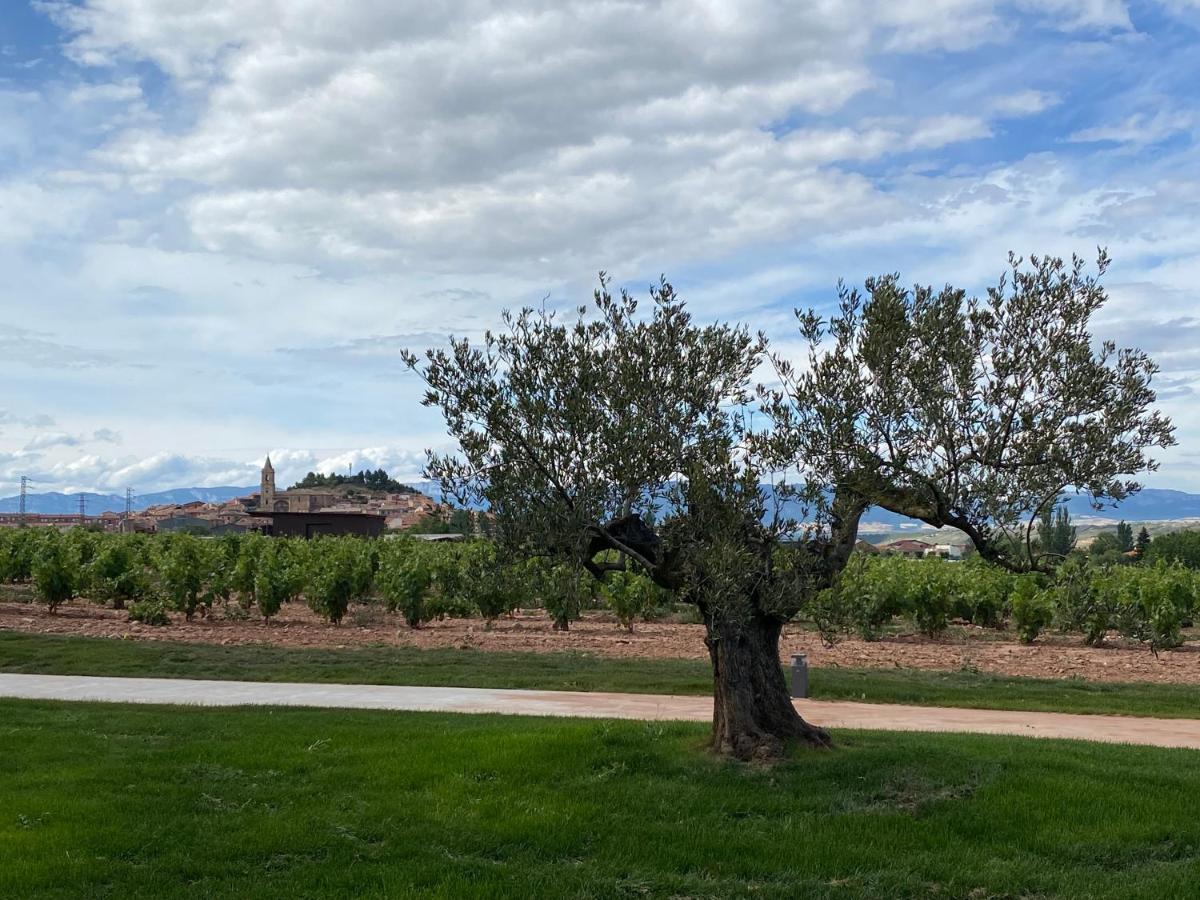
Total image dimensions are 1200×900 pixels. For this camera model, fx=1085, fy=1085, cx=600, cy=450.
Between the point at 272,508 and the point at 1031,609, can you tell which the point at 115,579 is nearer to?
the point at 1031,609

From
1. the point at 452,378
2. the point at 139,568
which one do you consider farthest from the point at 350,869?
the point at 139,568

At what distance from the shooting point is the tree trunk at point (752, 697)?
1033cm

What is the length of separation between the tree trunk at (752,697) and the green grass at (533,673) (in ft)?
19.9

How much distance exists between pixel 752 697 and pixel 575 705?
16.7 feet

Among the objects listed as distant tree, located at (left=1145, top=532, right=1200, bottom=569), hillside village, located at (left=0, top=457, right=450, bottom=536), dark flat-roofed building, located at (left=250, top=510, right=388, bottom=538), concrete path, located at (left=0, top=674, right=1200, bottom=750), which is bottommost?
concrete path, located at (left=0, top=674, right=1200, bottom=750)

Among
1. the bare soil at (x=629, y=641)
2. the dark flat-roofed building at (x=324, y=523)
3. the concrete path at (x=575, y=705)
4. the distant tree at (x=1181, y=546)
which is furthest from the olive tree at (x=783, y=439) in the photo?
the dark flat-roofed building at (x=324, y=523)

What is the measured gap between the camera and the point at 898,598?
83.9 feet

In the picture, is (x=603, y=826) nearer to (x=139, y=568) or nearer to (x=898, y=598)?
(x=898, y=598)

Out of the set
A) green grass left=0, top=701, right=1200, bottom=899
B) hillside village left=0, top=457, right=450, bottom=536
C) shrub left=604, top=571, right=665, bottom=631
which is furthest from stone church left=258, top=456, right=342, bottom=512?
green grass left=0, top=701, right=1200, bottom=899

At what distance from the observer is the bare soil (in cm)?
2083

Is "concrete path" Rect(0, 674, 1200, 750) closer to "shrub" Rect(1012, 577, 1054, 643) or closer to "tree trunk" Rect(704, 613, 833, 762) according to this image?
"tree trunk" Rect(704, 613, 833, 762)

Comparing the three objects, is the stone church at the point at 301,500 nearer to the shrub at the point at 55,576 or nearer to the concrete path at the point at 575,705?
the shrub at the point at 55,576

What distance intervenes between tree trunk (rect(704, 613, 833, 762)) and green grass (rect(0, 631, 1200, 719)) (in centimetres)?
605

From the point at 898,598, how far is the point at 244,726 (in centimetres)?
1714
